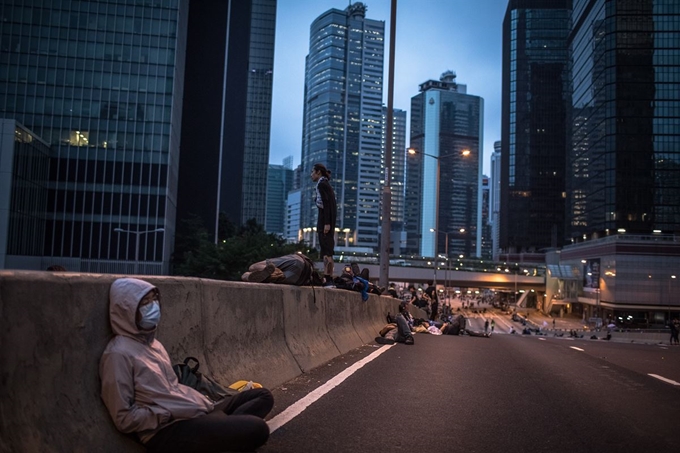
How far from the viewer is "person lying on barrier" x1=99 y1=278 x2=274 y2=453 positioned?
12.7ft

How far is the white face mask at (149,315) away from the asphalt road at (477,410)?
1256mm

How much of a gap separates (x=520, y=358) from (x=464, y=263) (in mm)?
93617

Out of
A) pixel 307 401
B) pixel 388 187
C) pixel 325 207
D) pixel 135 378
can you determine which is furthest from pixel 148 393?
pixel 388 187

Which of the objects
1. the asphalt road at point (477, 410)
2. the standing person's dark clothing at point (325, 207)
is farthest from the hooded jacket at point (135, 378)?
the standing person's dark clothing at point (325, 207)

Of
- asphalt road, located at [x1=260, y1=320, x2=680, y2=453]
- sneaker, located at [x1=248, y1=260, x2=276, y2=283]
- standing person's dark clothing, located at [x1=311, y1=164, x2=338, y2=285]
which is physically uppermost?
standing person's dark clothing, located at [x1=311, y1=164, x2=338, y2=285]

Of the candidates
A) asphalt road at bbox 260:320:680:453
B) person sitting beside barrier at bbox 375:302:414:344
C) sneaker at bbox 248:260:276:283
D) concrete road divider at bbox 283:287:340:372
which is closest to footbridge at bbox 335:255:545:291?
person sitting beside barrier at bbox 375:302:414:344

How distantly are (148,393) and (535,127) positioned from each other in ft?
620

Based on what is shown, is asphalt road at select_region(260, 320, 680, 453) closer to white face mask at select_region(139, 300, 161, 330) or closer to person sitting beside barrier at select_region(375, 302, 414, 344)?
white face mask at select_region(139, 300, 161, 330)

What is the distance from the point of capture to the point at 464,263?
342ft

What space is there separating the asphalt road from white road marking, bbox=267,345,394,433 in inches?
2.1

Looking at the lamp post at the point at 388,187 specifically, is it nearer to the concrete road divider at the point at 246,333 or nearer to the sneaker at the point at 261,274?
the sneaker at the point at 261,274

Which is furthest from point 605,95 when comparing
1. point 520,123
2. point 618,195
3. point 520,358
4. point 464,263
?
point 520,358

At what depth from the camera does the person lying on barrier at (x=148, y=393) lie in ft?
12.7

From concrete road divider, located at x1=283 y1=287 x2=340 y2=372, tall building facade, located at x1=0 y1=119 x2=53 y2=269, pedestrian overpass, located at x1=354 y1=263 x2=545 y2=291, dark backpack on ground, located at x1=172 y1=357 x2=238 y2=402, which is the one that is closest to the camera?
dark backpack on ground, located at x1=172 y1=357 x2=238 y2=402
